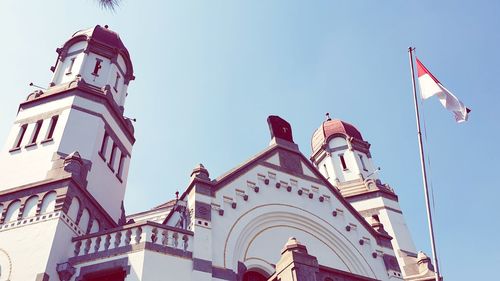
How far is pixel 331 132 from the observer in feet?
119

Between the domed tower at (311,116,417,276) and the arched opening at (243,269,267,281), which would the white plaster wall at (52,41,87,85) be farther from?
the domed tower at (311,116,417,276)

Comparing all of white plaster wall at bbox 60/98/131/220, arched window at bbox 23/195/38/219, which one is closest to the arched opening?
white plaster wall at bbox 60/98/131/220

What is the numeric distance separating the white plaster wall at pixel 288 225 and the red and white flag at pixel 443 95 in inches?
314

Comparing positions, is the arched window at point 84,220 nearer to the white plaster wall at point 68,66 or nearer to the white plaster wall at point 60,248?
the white plaster wall at point 60,248

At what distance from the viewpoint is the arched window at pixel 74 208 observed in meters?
19.4

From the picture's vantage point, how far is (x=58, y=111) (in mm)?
24016

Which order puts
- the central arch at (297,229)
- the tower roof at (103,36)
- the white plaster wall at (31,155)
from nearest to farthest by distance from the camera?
the central arch at (297,229)
the white plaster wall at (31,155)
the tower roof at (103,36)

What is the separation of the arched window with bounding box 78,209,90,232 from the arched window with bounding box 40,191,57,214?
1279 mm

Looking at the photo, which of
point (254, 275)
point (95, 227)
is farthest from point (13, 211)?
point (254, 275)

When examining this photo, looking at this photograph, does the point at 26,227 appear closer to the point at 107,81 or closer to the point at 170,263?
the point at 170,263

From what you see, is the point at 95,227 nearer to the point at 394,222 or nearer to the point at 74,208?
the point at 74,208

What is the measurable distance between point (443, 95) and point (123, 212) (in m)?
15.6

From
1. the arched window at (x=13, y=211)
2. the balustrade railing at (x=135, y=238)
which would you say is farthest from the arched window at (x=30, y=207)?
the balustrade railing at (x=135, y=238)

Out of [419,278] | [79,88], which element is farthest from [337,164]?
[79,88]
